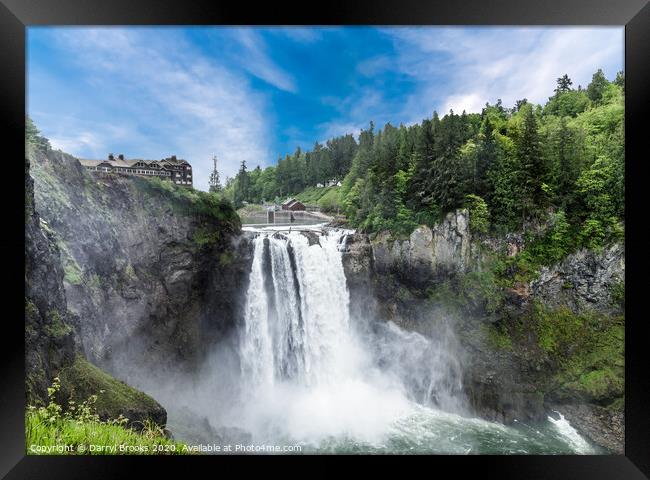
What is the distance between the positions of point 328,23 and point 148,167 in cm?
456

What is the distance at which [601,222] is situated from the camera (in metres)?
6.76

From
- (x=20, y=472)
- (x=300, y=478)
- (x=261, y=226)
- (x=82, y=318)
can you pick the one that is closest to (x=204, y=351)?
(x=82, y=318)

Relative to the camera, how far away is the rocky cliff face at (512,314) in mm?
6574

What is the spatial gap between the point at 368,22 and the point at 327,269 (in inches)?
240

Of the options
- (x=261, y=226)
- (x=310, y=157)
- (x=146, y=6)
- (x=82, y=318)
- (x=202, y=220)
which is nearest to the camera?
(x=146, y=6)

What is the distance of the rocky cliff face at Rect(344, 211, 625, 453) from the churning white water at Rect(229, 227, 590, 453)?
0.45 m

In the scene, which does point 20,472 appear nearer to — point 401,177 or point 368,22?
point 368,22

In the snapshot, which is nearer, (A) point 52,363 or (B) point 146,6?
(B) point 146,6

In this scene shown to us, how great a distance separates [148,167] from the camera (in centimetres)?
613

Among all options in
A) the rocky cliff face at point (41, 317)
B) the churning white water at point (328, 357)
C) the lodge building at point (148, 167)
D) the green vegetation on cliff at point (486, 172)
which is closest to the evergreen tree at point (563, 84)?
the green vegetation on cliff at point (486, 172)

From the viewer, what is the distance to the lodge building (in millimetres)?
5781

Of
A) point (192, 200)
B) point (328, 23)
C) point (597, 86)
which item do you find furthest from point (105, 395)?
Answer: point (597, 86)

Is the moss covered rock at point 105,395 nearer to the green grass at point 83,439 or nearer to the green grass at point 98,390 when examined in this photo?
the green grass at point 98,390

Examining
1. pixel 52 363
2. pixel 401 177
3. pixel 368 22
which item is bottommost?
pixel 52 363
